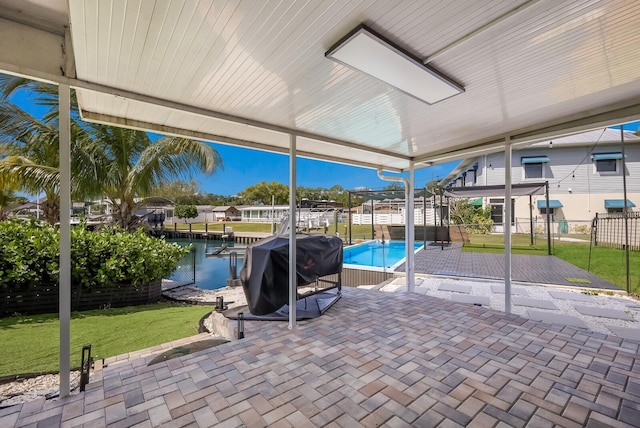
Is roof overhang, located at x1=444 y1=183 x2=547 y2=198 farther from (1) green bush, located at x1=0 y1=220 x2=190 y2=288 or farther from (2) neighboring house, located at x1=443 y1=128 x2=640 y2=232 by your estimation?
(1) green bush, located at x1=0 y1=220 x2=190 y2=288

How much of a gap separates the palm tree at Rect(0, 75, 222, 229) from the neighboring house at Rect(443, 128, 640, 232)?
14.3m

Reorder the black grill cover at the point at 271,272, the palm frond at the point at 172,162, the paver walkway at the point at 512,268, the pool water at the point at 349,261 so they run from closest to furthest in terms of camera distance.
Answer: the black grill cover at the point at 271,272 < the paver walkway at the point at 512,268 < the palm frond at the point at 172,162 < the pool water at the point at 349,261

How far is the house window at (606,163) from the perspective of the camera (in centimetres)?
1336

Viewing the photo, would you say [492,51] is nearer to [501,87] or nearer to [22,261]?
[501,87]

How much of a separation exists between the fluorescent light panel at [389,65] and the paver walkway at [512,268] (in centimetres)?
569

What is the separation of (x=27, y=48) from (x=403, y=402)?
3648mm

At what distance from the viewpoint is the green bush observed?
476 cm

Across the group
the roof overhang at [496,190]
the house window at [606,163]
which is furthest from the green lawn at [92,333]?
the house window at [606,163]

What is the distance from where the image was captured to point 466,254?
9.84 m

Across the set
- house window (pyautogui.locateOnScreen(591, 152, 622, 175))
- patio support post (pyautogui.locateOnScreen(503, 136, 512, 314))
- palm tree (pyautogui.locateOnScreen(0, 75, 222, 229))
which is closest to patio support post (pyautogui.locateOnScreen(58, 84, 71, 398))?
patio support post (pyautogui.locateOnScreen(503, 136, 512, 314))

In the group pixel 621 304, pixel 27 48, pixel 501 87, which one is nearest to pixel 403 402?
pixel 501 87

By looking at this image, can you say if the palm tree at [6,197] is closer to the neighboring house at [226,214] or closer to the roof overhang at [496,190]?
the roof overhang at [496,190]

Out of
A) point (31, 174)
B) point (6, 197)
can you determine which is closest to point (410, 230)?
point (31, 174)

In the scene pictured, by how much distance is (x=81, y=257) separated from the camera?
17.5 feet
